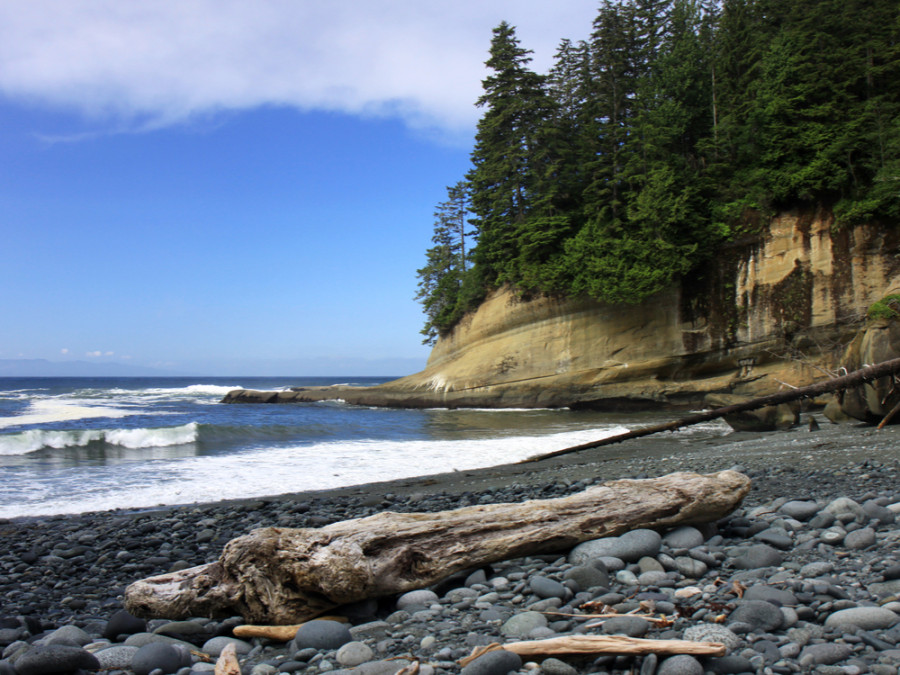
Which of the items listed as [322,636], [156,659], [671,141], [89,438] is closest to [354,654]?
[322,636]

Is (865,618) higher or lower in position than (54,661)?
higher

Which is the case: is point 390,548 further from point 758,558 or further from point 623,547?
point 758,558

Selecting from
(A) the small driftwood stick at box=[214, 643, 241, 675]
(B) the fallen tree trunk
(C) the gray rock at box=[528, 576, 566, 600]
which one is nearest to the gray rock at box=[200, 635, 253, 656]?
(A) the small driftwood stick at box=[214, 643, 241, 675]

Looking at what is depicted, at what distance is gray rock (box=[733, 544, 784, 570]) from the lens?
12.4 feet

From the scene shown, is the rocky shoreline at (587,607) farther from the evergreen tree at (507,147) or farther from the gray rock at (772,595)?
the evergreen tree at (507,147)

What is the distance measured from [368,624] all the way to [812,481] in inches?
241

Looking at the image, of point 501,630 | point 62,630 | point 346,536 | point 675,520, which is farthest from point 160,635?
point 675,520

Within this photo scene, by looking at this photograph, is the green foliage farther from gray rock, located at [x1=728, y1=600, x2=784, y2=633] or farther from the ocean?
gray rock, located at [x1=728, y1=600, x2=784, y2=633]

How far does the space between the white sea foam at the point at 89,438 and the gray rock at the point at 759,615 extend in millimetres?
17110

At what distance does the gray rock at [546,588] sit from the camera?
11.4 ft

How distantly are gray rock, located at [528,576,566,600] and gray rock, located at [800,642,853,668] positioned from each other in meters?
1.35

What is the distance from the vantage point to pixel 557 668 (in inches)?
101

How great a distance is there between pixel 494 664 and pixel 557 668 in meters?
0.29

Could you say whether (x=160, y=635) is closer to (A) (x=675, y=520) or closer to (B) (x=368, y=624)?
(B) (x=368, y=624)
